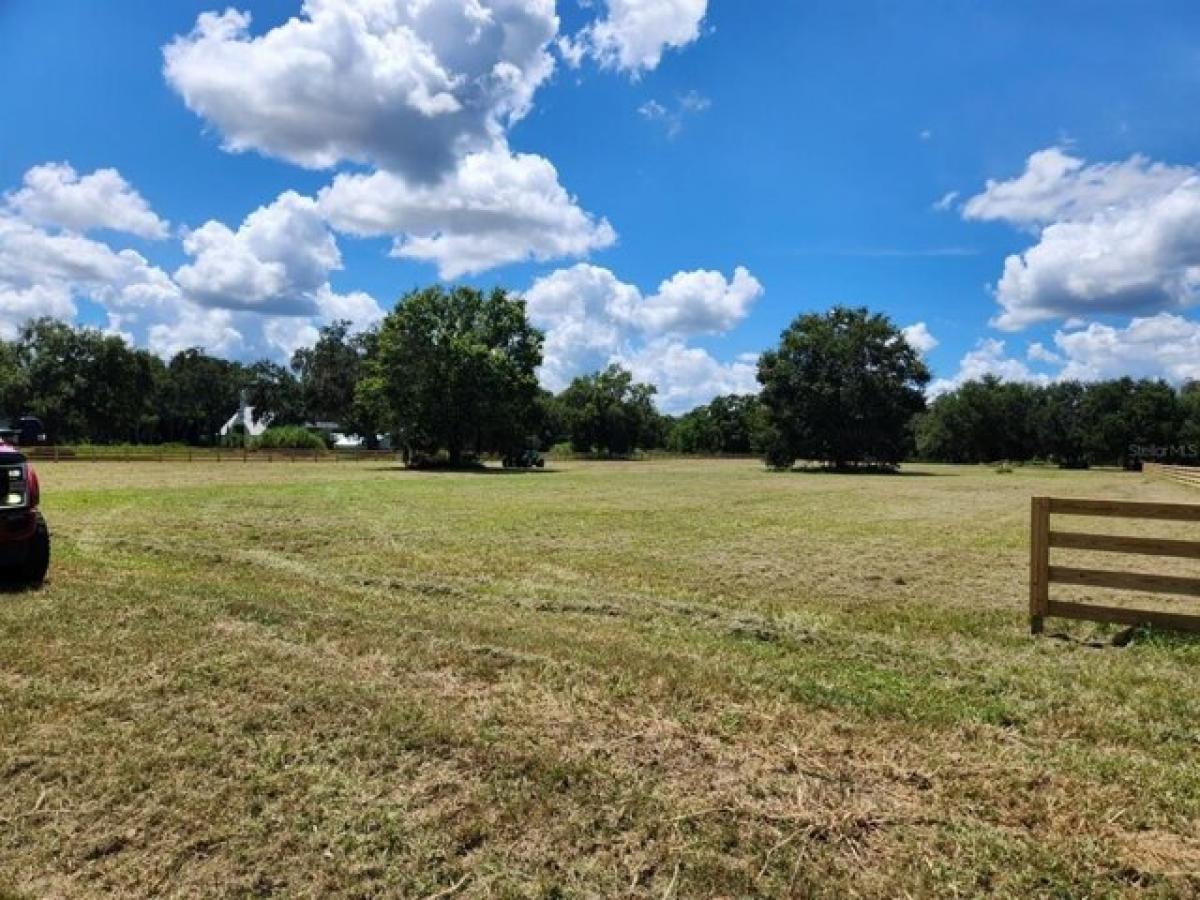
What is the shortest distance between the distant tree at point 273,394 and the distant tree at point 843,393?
70.7 m

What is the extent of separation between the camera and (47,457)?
50375 millimetres

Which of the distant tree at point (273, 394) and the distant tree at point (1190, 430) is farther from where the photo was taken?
the distant tree at point (273, 394)

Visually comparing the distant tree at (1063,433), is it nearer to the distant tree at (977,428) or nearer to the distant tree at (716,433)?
the distant tree at (977,428)

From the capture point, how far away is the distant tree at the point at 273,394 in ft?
353

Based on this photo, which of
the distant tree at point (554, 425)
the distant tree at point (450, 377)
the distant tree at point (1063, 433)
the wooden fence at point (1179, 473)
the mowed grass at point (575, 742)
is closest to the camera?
the mowed grass at point (575, 742)

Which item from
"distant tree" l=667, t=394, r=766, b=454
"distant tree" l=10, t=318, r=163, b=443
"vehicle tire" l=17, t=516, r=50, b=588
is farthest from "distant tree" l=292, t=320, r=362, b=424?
"vehicle tire" l=17, t=516, r=50, b=588

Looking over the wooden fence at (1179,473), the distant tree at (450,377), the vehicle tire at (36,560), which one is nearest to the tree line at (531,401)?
the distant tree at (450,377)

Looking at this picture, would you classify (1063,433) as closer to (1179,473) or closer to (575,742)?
(1179,473)

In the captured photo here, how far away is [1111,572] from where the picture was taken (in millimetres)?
7430

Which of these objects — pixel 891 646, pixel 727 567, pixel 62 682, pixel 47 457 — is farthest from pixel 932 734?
pixel 47 457

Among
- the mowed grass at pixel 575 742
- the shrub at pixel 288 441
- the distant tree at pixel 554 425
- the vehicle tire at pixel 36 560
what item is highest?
the distant tree at pixel 554 425

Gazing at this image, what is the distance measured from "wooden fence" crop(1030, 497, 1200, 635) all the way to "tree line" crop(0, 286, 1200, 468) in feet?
146

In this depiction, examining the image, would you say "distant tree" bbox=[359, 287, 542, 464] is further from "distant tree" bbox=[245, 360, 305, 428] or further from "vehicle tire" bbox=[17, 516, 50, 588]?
"distant tree" bbox=[245, 360, 305, 428]

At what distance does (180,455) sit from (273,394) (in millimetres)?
50518
